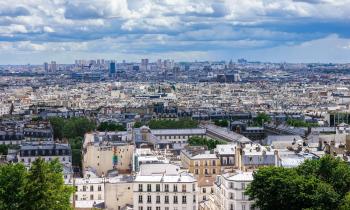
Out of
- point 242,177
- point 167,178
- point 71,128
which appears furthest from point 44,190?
point 71,128

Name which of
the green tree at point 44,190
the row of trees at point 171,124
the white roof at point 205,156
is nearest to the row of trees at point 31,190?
the green tree at point 44,190

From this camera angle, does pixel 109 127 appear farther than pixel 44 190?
Yes

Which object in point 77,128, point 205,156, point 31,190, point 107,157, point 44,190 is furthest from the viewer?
point 77,128

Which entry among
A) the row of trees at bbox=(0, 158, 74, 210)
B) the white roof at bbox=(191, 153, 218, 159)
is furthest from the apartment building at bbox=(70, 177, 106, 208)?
the row of trees at bbox=(0, 158, 74, 210)

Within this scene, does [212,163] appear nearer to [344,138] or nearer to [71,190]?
[344,138]

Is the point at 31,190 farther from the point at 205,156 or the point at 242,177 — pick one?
the point at 205,156

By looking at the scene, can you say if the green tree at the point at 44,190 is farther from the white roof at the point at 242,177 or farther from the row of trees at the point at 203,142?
the row of trees at the point at 203,142
